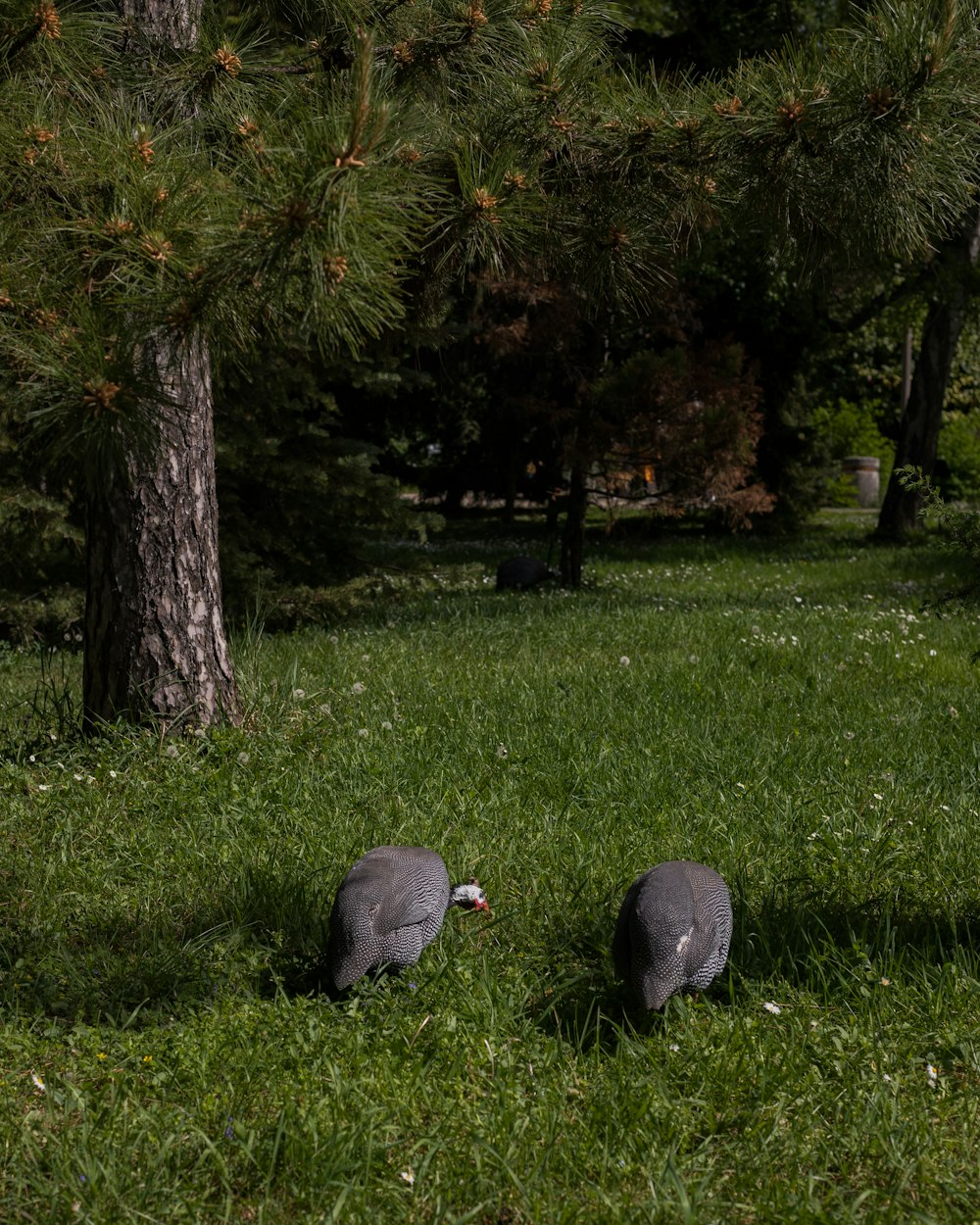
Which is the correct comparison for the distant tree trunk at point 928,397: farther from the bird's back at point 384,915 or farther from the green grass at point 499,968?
the bird's back at point 384,915

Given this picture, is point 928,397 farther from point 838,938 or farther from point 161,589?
point 838,938

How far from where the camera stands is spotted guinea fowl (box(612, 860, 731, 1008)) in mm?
2959

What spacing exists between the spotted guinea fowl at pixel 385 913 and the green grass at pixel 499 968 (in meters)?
0.10

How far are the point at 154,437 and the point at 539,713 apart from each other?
10.6 ft

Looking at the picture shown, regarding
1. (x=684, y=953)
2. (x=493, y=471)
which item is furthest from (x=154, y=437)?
(x=493, y=471)

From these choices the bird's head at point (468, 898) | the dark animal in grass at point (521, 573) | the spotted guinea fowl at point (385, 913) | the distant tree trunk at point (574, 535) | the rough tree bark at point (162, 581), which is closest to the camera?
the spotted guinea fowl at point (385, 913)

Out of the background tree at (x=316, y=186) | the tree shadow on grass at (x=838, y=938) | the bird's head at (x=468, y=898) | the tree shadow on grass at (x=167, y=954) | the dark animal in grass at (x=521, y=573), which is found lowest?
the tree shadow on grass at (x=167, y=954)

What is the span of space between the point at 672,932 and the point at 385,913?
30.2 inches

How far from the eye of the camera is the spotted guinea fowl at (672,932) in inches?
116

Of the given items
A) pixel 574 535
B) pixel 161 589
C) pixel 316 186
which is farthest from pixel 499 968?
pixel 574 535

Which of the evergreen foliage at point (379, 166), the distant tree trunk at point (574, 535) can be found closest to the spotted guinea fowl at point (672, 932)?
the evergreen foliage at point (379, 166)

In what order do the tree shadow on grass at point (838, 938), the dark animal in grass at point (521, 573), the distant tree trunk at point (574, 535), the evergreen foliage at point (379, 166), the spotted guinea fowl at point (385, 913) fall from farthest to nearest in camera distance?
the distant tree trunk at point (574, 535)
the dark animal in grass at point (521, 573)
the tree shadow on grass at point (838, 938)
the spotted guinea fowl at point (385, 913)
the evergreen foliage at point (379, 166)

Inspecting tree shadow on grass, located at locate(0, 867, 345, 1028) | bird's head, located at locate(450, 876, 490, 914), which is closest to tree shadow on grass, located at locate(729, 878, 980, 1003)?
bird's head, located at locate(450, 876, 490, 914)

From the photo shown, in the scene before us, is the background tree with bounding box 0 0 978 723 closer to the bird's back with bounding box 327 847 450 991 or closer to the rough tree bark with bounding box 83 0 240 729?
the rough tree bark with bounding box 83 0 240 729
